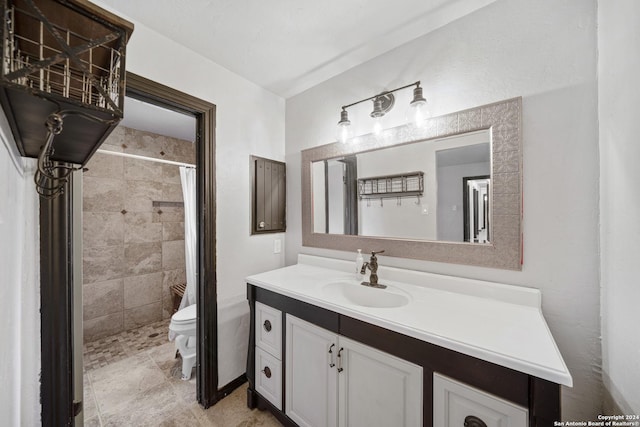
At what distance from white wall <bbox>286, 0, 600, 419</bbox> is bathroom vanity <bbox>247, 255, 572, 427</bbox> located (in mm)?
147

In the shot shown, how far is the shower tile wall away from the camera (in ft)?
7.77

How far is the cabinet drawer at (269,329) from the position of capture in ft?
4.51

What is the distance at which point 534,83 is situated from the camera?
1.09 meters

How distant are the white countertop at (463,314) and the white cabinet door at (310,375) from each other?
6.7 inches

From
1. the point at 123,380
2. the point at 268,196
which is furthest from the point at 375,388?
the point at 123,380

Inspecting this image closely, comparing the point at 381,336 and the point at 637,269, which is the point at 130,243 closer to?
the point at 381,336

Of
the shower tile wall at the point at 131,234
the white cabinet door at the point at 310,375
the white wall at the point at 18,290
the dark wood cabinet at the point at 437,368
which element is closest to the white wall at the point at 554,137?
the dark wood cabinet at the point at 437,368

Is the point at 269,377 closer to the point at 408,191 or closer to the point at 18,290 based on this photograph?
the point at 18,290

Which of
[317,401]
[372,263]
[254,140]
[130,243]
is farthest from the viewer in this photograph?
[130,243]

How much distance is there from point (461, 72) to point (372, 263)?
3.76 ft

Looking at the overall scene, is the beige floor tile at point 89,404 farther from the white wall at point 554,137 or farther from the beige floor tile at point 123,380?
the white wall at point 554,137

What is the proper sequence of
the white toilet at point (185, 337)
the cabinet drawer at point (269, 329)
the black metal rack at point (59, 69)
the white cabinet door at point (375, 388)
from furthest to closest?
the white toilet at point (185, 337) → the cabinet drawer at point (269, 329) → the white cabinet door at point (375, 388) → the black metal rack at point (59, 69)

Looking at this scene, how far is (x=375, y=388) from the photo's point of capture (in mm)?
1017

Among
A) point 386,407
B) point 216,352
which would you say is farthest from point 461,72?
point 216,352
